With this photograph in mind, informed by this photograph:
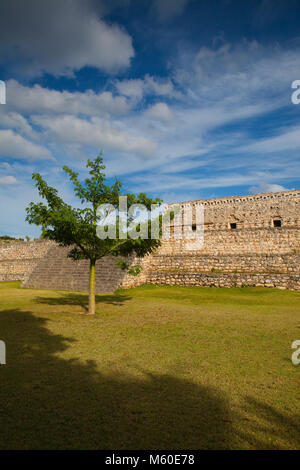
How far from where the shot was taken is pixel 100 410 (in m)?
3.50

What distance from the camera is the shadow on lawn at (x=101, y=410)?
2.90 metres

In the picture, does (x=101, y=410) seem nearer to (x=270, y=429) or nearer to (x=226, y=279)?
(x=270, y=429)

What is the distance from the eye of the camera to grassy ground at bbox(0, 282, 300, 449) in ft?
9.86

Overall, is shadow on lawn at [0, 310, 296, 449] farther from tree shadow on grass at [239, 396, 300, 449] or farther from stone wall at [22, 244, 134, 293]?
stone wall at [22, 244, 134, 293]

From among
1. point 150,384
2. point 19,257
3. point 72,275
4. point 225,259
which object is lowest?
point 72,275

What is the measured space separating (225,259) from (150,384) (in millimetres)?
15374

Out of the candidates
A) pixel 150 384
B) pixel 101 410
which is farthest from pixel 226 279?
pixel 101 410

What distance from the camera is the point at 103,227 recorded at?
33.1 feet

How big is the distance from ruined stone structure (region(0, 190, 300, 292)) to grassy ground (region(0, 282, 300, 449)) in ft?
28.1

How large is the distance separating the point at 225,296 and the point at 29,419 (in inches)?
471

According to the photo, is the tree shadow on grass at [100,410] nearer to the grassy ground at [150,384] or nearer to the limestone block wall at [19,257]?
the grassy ground at [150,384]

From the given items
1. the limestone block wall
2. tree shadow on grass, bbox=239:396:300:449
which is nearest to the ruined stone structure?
the limestone block wall

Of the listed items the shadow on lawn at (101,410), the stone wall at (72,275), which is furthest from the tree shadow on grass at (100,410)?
the stone wall at (72,275)
